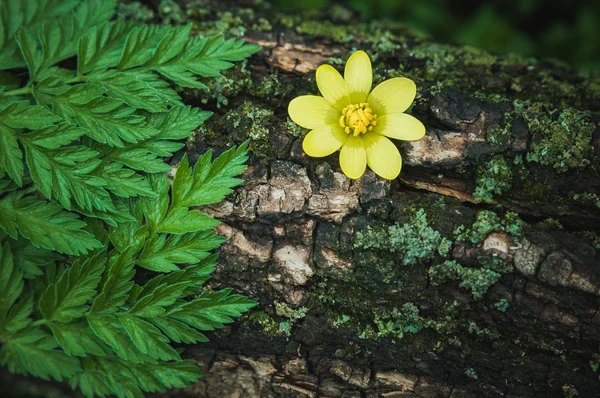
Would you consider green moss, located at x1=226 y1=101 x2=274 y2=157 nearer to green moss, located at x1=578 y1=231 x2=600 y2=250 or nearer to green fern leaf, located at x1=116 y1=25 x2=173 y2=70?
green fern leaf, located at x1=116 y1=25 x2=173 y2=70

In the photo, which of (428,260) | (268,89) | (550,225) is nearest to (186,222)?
(268,89)

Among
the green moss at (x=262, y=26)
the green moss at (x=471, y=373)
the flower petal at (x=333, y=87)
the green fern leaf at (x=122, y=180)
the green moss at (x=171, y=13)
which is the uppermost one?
the green moss at (x=262, y=26)

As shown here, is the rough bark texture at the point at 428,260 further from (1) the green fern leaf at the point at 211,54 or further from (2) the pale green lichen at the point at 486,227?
(1) the green fern leaf at the point at 211,54

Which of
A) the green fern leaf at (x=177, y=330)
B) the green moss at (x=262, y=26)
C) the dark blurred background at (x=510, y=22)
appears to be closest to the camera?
the green fern leaf at (x=177, y=330)

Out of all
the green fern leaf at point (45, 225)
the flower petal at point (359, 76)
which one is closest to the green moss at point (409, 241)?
the flower petal at point (359, 76)

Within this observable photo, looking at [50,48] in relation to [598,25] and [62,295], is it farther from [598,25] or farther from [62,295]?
[598,25]

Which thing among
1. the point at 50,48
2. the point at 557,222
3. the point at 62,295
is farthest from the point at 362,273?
the point at 50,48

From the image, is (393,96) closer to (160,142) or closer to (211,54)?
(211,54)
